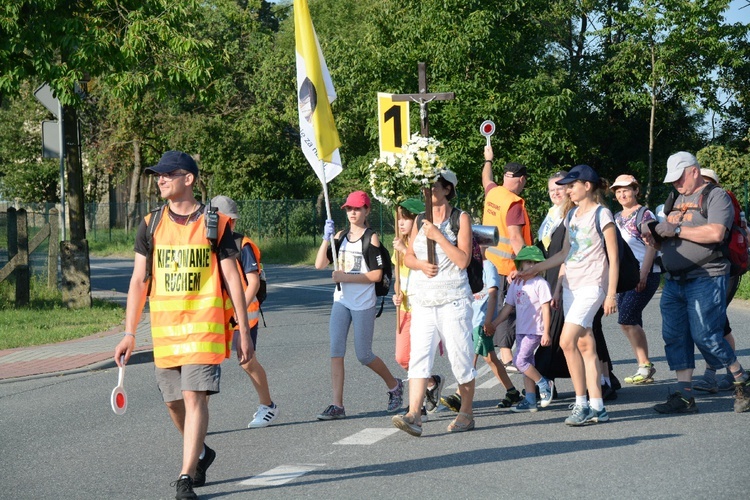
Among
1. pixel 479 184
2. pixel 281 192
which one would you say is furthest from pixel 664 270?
pixel 281 192

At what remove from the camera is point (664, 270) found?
8062 mm

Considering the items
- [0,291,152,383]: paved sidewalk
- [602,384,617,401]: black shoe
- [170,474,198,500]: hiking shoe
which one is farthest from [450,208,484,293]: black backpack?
[0,291,152,383]: paved sidewalk

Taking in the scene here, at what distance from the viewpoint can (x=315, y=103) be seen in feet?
31.6

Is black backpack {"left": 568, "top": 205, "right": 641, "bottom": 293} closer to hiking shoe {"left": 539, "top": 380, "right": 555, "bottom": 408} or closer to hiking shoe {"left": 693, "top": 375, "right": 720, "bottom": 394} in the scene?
hiking shoe {"left": 539, "top": 380, "right": 555, "bottom": 408}

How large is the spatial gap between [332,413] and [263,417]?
51 cm

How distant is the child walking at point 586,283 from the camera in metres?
7.47

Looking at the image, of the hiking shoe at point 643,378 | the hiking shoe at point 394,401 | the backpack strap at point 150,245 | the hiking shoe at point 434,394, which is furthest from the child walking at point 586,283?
the backpack strap at point 150,245

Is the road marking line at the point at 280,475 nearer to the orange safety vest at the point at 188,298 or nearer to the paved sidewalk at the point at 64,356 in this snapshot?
the orange safety vest at the point at 188,298

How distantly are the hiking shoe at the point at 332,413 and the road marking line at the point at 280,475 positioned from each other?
145cm

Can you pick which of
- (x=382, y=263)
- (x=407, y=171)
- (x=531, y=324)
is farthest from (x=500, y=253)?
(x=407, y=171)

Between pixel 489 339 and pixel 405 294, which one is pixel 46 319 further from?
pixel 405 294

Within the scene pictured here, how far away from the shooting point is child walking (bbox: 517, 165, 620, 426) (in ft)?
24.5

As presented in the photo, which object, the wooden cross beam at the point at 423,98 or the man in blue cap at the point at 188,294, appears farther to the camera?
the wooden cross beam at the point at 423,98

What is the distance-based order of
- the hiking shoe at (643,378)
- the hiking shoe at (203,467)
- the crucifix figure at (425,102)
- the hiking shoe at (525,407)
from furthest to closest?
1. the hiking shoe at (643,378)
2. the hiking shoe at (525,407)
3. the crucifix figure at (425,102)
4. the hiking shoe at (203,467)
